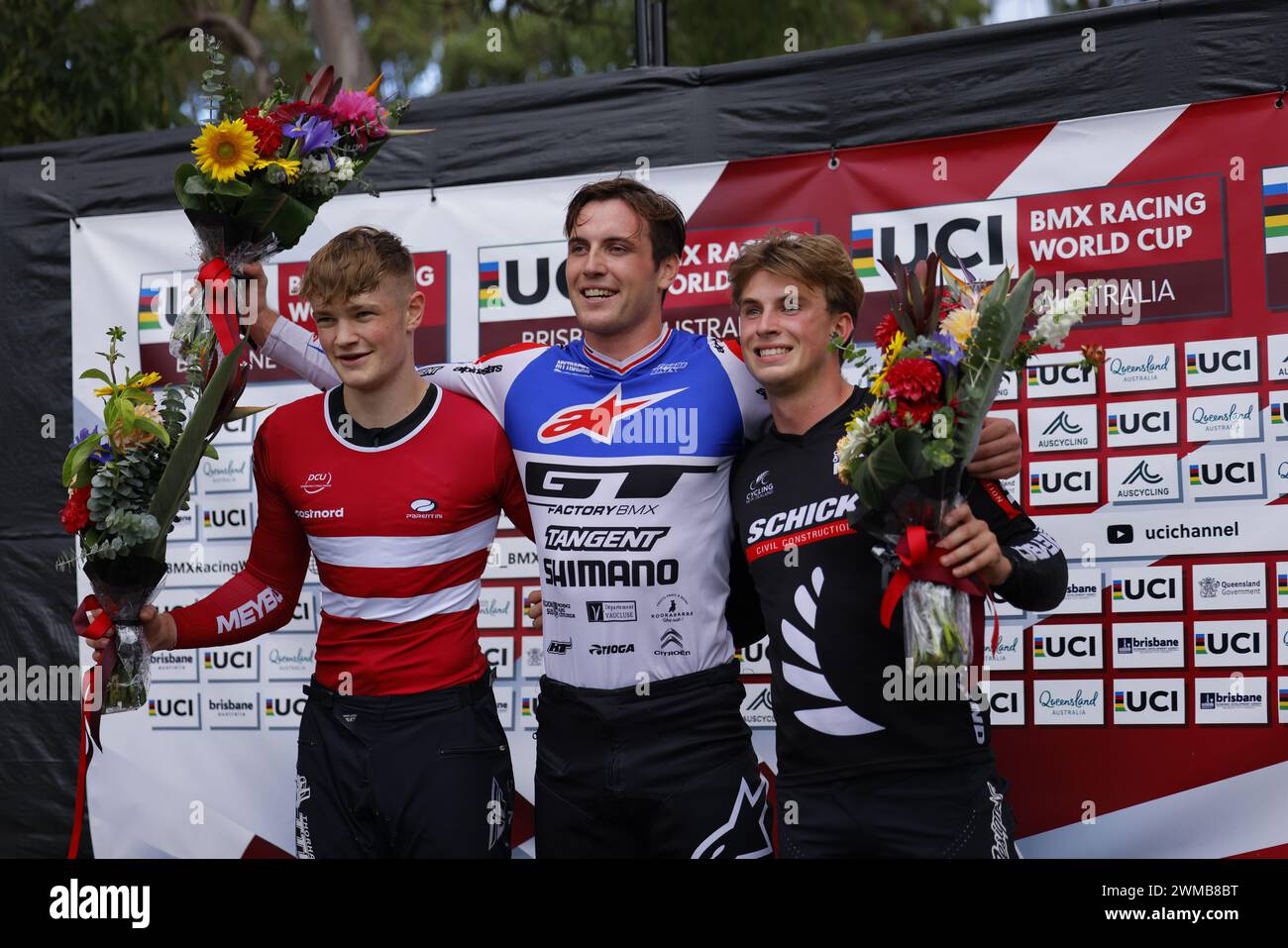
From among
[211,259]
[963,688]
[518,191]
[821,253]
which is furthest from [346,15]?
[963,688]

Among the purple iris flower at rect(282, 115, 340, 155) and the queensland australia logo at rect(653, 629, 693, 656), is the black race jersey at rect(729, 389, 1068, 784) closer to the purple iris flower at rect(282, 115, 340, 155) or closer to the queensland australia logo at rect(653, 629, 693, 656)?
the queensland australia logo at rect(653, 629, 693, 656)

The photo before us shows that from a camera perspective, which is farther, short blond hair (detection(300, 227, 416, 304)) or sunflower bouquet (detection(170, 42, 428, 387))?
short blond hair (detection(300, 227, 416, 304))

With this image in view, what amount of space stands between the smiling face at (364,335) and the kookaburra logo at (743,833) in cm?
124

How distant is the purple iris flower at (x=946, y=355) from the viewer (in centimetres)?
230

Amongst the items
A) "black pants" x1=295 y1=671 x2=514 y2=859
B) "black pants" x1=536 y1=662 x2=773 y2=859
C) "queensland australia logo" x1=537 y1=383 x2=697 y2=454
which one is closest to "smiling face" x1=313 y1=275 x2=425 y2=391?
"queensland australia logo" x1=537 y1=383 x2=697 y2=454

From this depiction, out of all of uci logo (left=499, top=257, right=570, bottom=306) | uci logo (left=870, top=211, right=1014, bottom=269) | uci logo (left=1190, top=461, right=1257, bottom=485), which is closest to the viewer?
uci logo (left=1190, top=461, right=1257, bottom=485)

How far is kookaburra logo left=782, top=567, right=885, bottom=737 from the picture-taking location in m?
2.49

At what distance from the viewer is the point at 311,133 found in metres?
2.75

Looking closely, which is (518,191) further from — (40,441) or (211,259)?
(40,441)

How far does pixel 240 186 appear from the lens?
8.85ft

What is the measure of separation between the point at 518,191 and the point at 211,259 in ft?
4.76

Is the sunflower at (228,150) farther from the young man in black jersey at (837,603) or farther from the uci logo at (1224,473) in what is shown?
the uci logo at (1224,473)

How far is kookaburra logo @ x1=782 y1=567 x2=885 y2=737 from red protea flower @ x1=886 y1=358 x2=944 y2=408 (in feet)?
1.46

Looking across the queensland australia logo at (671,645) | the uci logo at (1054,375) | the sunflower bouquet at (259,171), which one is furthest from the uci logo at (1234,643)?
the sunflower bouquet at (259,171)
